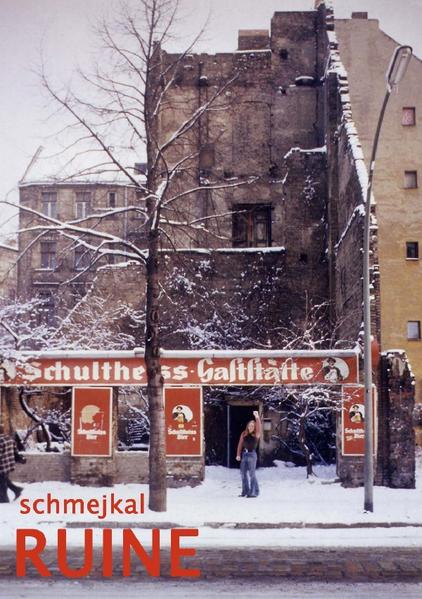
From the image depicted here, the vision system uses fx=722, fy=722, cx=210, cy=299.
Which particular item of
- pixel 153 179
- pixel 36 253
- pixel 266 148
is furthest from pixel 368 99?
pixel 36 253

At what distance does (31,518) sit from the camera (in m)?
14.6

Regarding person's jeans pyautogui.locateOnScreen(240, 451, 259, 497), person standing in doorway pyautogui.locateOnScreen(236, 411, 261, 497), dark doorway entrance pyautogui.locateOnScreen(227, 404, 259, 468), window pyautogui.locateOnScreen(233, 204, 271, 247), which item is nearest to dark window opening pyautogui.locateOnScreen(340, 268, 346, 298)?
dark doorway entrance pyautogui.locateOnScreen(227, 404, 259, 468)

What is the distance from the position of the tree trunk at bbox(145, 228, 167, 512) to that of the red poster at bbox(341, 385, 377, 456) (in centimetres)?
552

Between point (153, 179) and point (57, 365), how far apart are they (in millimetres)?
6315

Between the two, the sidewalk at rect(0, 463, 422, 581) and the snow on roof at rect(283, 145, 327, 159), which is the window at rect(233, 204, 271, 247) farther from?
the sidewalk at rect(0, 463, 422, 581)

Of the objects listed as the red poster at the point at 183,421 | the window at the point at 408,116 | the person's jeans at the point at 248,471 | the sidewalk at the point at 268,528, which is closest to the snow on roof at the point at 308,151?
the window at the point at 408,116

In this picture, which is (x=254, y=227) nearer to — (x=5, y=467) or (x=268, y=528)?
(x=5, y=467)

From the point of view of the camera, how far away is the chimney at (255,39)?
32.3m

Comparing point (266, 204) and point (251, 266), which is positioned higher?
point (266, 204)

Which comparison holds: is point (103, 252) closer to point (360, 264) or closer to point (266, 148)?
point (360, 264)

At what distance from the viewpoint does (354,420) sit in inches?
738

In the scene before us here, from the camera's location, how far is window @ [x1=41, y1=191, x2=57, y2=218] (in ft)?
163

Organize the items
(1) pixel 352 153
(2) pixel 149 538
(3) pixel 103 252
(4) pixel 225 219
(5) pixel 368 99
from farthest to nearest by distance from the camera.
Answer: (5) pixel 368 99
(4) pixel 225 219
(1) pixel 352 153
(3) pixel 103 252
(2) pixel 149 538

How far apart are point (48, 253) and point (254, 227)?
22.1 meters
